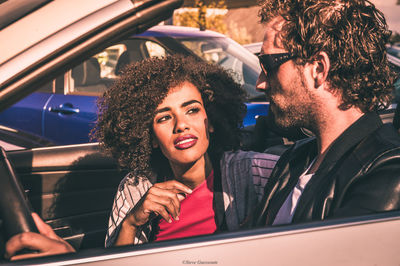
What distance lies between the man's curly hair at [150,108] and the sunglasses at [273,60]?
1.98 ft

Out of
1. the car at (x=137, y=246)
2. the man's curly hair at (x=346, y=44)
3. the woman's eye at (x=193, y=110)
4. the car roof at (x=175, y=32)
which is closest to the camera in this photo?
the car at (x=137, y=246)

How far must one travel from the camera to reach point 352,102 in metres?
1.67

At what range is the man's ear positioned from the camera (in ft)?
5.64

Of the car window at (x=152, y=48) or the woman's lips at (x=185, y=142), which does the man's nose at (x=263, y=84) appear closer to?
the woman's lips at (x=185, y=142)

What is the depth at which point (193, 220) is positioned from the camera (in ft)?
6.93

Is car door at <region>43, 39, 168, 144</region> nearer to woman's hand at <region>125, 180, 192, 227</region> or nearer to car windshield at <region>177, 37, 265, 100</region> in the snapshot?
car windshield at <region>177, 37, 265, 100</region>

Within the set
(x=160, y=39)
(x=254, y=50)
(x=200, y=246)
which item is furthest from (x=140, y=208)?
(x=254, y=50)

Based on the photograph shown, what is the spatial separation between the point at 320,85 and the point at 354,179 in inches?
20.5

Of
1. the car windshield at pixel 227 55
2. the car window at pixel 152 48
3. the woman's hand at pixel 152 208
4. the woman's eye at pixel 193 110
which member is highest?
the car window at pixel 152 48

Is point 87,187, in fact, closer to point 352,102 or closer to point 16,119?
point 352,102

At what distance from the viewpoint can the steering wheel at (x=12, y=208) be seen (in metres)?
Answer: 1.42

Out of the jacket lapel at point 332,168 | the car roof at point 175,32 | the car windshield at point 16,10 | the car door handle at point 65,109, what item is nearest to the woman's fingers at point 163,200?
the jacket lapel at point 332,168

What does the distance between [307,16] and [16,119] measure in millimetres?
3622

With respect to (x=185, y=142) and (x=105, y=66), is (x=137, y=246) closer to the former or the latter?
(x=185, y=142)
